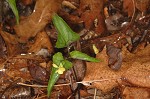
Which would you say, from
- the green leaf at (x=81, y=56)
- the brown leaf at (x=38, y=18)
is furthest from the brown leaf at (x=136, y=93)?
the brown leaf at (x=38, y=18)

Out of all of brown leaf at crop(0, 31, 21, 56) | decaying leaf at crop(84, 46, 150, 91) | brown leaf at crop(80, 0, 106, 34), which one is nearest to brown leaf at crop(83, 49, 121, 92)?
decaying leaf at crop(84, 46, 150, 91)

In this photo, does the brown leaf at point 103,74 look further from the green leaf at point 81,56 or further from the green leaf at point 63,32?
the green leaf at point 63,32

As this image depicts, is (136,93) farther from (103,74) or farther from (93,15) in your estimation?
(93,15)

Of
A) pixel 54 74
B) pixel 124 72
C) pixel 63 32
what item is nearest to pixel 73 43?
pixel 63 32

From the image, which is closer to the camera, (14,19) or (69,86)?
(69,86)

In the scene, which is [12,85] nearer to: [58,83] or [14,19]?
[58,83]

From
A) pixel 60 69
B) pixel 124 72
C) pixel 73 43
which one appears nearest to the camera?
pixel 60 69

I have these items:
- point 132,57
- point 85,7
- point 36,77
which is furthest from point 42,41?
point 132,57

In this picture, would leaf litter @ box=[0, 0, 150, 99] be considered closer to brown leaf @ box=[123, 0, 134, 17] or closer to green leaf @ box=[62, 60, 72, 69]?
brown leaf @ box=[123, 0, 134, 17]
